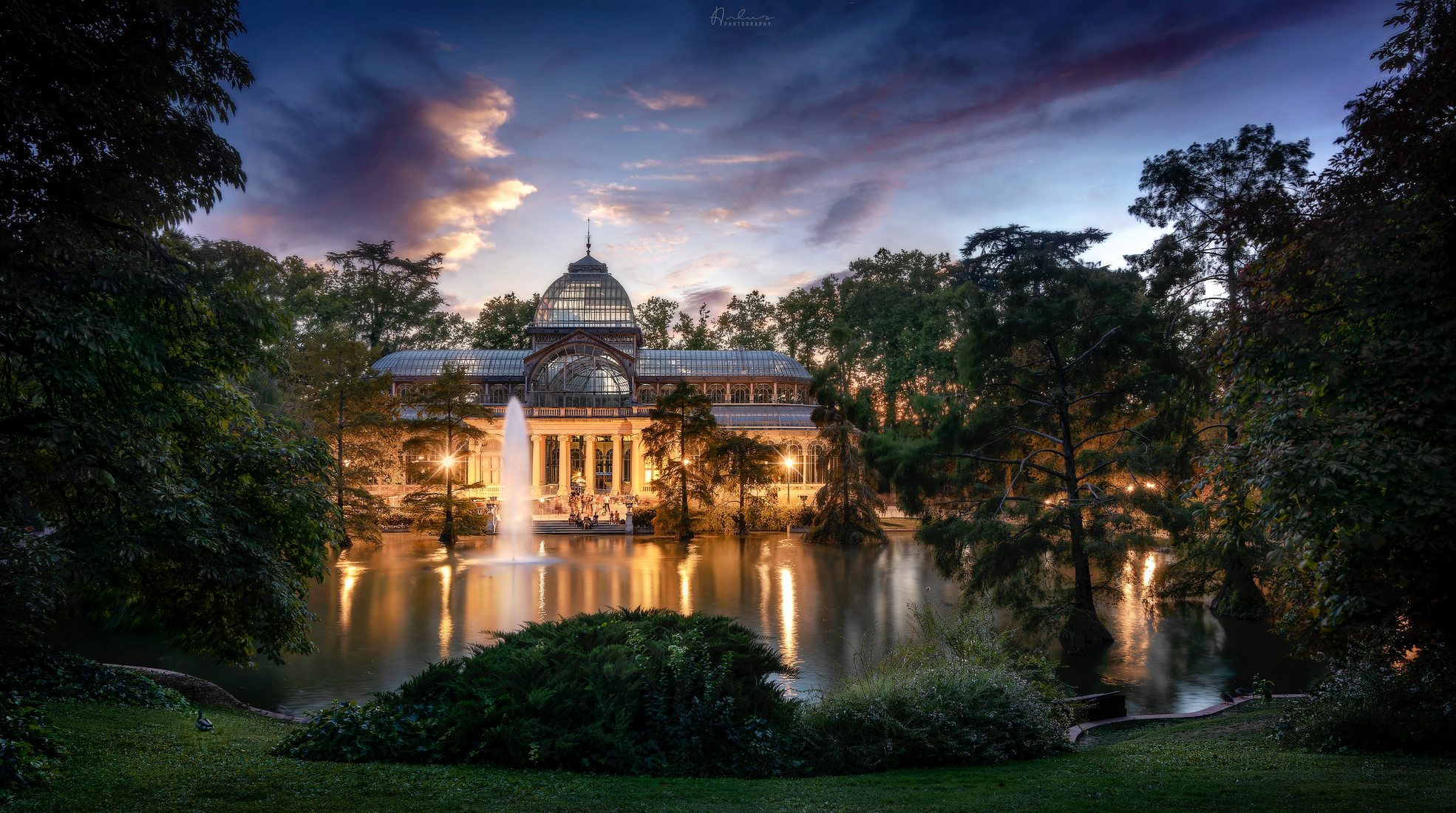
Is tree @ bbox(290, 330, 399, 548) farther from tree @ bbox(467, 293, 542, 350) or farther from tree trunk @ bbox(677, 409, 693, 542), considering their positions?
tree @ bbox(467, 293, 542, 350)

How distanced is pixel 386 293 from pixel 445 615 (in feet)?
159

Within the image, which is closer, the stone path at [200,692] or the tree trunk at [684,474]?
the stone path at [200,692]

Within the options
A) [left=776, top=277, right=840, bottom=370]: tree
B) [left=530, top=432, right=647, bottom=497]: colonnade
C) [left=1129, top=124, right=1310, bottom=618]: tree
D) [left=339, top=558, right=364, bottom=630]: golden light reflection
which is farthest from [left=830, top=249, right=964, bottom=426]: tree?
[left=339, top=558, right=364, bottom=630]: golden light reflection

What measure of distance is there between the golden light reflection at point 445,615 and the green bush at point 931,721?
6.39 metres

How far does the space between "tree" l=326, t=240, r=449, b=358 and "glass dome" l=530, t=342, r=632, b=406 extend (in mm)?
18942

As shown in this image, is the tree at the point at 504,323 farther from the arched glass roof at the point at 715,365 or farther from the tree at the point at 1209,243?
the tree at the point at 1209,243

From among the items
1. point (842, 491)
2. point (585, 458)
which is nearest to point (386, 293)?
point (585, 458)

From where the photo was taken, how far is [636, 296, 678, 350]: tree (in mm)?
69500

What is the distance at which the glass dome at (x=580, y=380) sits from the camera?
160ft

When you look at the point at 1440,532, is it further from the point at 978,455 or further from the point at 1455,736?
the point at 978,455

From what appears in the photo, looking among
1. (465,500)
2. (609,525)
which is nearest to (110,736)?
(465,500)

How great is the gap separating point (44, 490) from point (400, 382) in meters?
41.4

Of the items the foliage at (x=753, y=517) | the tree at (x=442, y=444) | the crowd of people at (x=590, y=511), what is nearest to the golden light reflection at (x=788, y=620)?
the foliage at (x=753, y=517)

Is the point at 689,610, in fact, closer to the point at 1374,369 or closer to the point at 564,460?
the point at 1374,369
